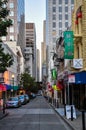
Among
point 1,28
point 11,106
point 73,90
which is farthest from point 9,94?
point 1,28

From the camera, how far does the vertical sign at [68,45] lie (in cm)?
3916

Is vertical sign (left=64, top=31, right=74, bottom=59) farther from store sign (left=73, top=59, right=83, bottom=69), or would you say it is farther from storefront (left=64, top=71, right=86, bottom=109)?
storefront (left=64, top=71, right=86, bottom=109)

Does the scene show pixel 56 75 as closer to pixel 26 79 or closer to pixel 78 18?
pixel 26 79

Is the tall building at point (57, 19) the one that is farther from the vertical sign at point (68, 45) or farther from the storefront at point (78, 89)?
the vertical sign at point (68, 45)

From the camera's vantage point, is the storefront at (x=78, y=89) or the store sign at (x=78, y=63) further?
the store sign at (x=78, y=63)

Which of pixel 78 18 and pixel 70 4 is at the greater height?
pixel 70 4

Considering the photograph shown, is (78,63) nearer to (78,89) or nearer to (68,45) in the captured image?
(68,45)

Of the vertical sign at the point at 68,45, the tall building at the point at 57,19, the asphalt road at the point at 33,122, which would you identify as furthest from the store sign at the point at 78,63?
the tall building at the point at 57,19

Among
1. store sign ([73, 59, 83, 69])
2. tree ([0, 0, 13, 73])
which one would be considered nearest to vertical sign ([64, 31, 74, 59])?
store sign ([73, 59, 83, 69])

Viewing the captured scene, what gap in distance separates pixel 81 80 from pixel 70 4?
150m

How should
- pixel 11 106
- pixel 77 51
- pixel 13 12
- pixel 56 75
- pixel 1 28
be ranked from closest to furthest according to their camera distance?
pixel 1 28 < pixel 77 51 < pixel 11 106 < pixel 56 75 < pixel 13 12

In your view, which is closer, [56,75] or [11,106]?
[11,106]

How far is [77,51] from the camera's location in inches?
1720

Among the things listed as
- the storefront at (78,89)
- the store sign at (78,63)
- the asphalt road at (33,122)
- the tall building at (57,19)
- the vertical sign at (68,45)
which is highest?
the tall building at (57,19)
